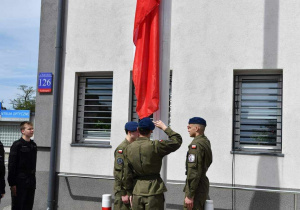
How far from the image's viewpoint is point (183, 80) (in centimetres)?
769

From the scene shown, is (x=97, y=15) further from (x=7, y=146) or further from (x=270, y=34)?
(x=7, y=146)

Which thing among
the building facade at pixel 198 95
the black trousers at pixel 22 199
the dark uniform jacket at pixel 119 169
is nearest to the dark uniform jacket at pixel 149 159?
the dark uniform jacket at pixel 119 169

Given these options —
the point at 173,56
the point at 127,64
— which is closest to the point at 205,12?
the point at 173,56

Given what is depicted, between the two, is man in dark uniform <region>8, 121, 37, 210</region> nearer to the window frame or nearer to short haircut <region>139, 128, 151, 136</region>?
the window frame

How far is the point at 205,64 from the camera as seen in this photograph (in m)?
7.55

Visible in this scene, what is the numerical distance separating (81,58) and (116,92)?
1.08 m

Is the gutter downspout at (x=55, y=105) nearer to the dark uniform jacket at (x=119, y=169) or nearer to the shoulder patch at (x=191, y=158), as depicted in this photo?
the dark uniform jacket at (x=119, y=169)

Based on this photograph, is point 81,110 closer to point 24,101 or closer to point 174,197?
point 174,197

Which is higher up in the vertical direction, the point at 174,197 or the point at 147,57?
the point at 147,57

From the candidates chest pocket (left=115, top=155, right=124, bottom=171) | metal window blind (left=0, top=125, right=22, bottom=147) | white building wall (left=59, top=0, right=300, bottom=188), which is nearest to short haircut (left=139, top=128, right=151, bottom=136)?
chest pocket (left=115, top=155, right=124, bottom=171)

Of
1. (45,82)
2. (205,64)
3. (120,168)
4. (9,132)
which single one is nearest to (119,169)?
(120,168)

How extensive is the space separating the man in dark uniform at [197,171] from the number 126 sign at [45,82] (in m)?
3.98

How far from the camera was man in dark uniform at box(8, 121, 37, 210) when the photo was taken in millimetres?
6727

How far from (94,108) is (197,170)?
12.2 ft
